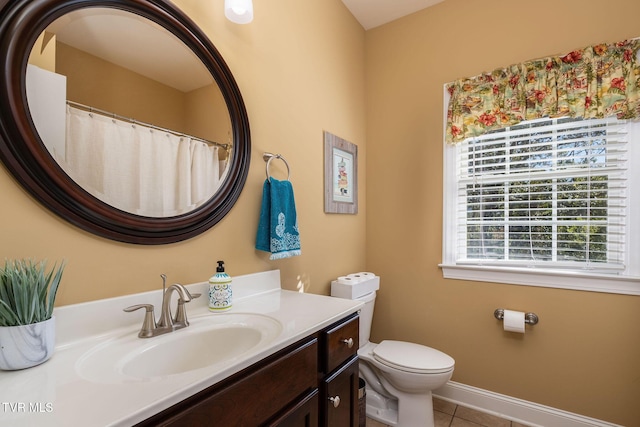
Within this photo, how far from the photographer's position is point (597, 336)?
168cm

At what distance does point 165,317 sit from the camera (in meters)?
0.96

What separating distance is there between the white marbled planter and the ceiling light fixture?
1.26 m

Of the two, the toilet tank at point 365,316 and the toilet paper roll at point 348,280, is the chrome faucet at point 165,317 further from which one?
the toilet tank at point 365,316

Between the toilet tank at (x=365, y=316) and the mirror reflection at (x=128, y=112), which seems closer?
the mirror reflection at (x=128, y=112)

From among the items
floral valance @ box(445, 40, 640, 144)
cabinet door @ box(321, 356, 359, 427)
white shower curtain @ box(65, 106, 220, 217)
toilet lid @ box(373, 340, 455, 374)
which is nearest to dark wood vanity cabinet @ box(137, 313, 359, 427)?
cabinet door @ box(321, 356, 359, 427)

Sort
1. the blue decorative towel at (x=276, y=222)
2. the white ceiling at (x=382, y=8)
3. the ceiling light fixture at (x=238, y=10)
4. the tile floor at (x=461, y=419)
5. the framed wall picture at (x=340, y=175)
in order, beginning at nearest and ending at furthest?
the ceiling light fixture at (x=238, y=10) → the blue decorative towel at (x=276, y=222) → the tile floor at (x=461, y=419) → the framed wall picture at (x=340, y=175) → the white ceiling at (x=382, y=8)

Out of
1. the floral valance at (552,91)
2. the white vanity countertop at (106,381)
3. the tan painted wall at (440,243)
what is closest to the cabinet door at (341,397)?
the white vanity countertop at (106,381)

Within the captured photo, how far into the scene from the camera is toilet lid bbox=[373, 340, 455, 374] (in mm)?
1648

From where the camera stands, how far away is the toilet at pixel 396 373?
5.45 ft

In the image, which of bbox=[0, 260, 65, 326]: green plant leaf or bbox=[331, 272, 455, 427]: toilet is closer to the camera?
bbox=[0, 260, 65, 326]: green plant leaf

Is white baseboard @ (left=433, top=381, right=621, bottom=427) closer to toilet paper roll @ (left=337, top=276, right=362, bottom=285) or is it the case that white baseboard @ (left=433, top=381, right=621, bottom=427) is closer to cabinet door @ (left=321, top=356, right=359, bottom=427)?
toilet paper roll @ (left=337, top=276, right=362, bottom=285)

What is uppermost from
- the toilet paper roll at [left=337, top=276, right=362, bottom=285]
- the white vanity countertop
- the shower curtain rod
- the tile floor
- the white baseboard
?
the shower curtain rod

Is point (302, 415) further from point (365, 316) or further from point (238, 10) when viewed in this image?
point (238, 10)

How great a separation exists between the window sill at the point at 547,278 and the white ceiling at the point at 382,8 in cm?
190
